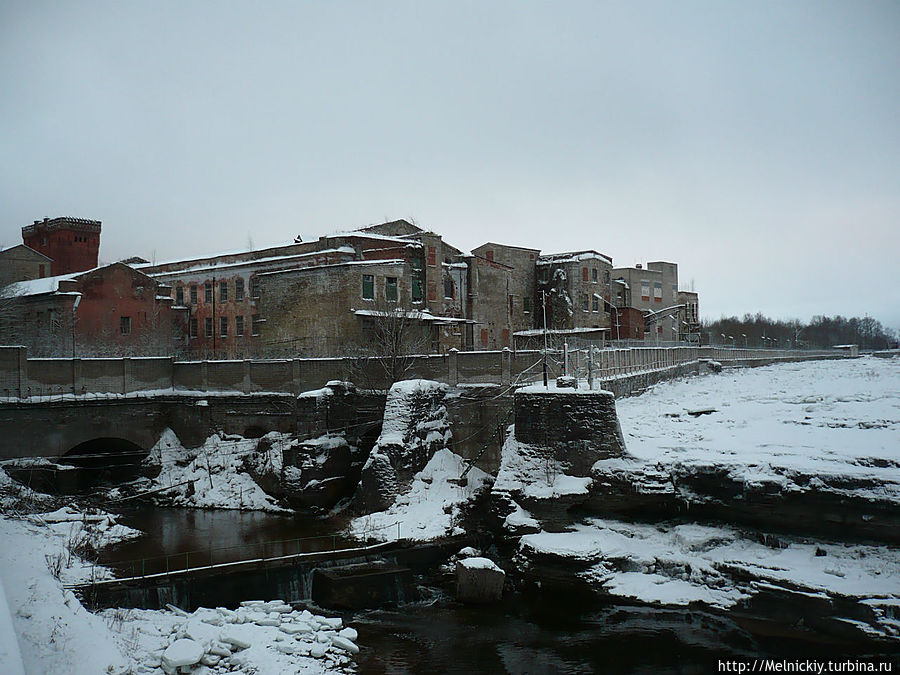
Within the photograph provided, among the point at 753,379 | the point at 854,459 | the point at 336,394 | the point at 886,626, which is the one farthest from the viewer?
the point at 753,379

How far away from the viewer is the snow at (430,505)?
2383 centimetres

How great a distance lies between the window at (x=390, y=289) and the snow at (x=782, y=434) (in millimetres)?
16893

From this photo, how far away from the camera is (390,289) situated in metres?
42.7

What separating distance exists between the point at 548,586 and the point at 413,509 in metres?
7.59

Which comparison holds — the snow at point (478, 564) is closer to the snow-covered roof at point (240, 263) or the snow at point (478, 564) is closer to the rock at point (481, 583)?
the rock at point (481, 583)

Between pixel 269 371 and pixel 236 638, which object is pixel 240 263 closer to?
pixel 269 371

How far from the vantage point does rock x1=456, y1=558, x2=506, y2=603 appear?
19141mm

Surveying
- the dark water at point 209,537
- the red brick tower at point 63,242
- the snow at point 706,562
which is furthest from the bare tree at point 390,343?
the red brick tower at point 63,242

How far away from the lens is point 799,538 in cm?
1805

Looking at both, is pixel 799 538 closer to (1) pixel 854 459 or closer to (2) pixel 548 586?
(1) pixel 854 459

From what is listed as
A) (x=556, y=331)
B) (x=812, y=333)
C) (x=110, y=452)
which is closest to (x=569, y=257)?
(x=556, y=331)

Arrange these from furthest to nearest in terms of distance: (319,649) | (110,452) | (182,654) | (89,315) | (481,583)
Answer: (89,315)
(110,452)
(481,583)
(319,649)
(182,654)

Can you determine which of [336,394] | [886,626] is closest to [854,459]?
[886,626]

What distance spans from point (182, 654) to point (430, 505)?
1282 centimetres
